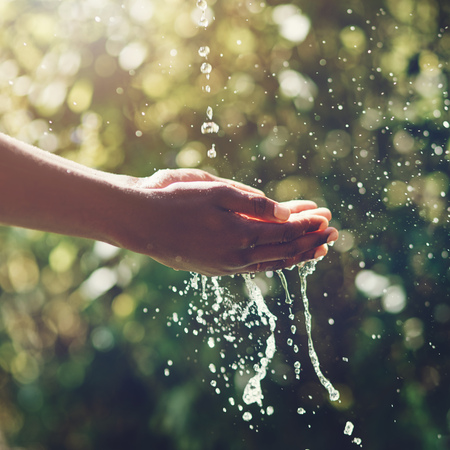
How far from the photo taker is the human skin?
2.31 feet

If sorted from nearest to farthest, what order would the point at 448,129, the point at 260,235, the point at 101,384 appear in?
1. the point at 260,235
2. the point at 448,129
3. the point at 101,384

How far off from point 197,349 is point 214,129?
21.8 inches

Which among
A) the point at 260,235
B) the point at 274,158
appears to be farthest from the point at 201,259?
the point at 274,158

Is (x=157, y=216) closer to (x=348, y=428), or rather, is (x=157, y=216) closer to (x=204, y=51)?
(x=204, y=51)

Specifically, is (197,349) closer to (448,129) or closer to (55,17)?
(448,129)

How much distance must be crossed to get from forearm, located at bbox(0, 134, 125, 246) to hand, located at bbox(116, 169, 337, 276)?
0.04 meters

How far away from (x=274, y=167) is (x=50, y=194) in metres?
0.68

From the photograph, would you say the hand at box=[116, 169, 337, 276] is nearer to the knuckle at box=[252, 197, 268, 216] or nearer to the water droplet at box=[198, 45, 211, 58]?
the knuckle at box=[252, 197, 268, 216]

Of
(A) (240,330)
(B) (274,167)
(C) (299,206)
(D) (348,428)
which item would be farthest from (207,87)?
(D) (348,428)

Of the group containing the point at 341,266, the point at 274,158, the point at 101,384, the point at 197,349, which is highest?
the point at 274,158

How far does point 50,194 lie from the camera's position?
711 mm

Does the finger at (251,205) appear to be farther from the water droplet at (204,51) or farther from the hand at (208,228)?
the water droplet at (204,51)

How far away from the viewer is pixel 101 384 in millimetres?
1445

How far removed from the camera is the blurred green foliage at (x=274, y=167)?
121 cm
